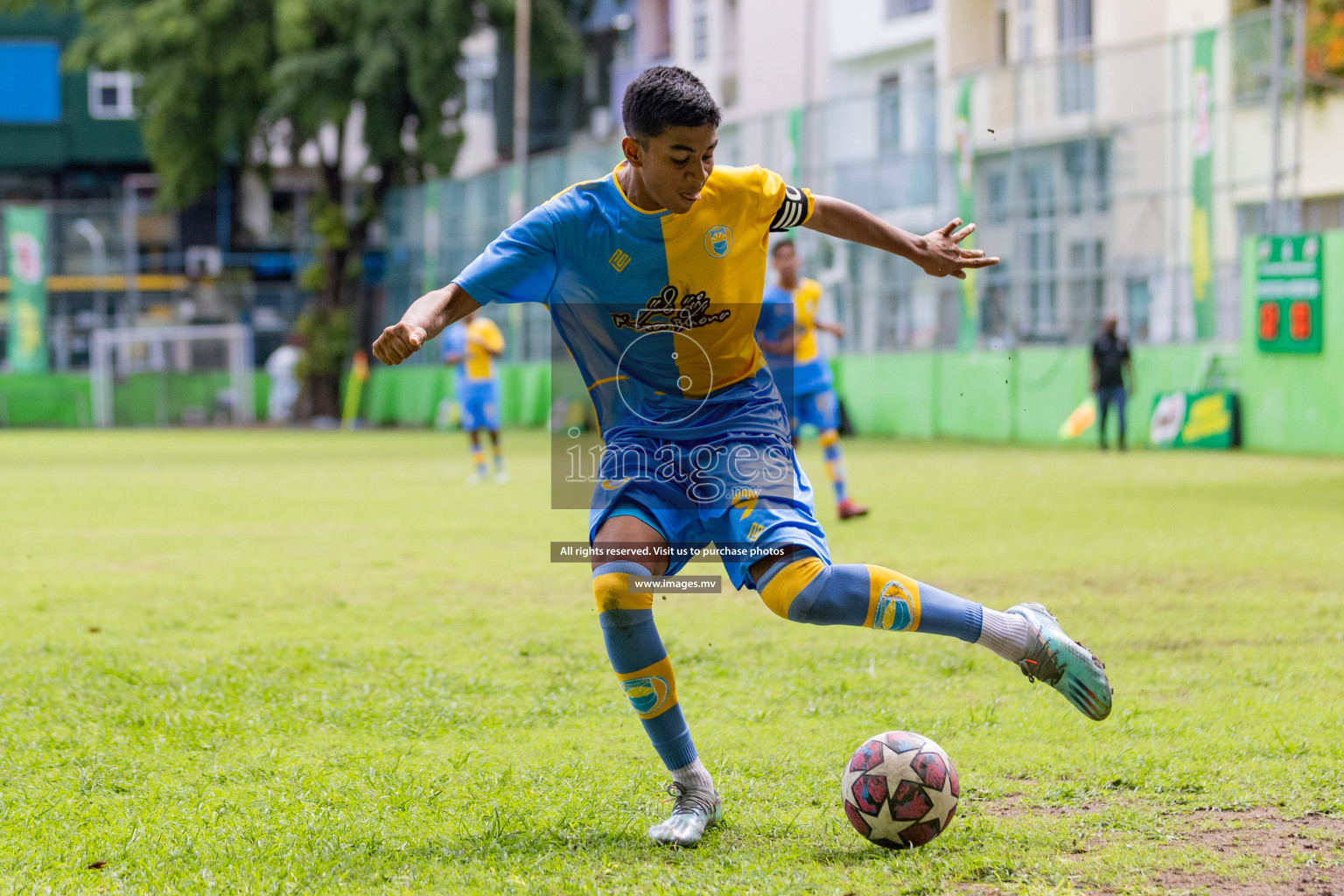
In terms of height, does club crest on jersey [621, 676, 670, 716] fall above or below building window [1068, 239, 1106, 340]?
below

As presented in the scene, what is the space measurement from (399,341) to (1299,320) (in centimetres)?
1878

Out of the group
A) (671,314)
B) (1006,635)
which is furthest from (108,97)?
(1006,635)

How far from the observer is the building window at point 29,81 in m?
47.0

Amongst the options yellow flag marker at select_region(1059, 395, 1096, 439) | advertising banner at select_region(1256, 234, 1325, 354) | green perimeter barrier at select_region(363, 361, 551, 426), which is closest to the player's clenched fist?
advertising banner at select_region(1256, 234, 1325, 354)

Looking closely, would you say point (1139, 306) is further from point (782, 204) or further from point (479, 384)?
point (782, 204)

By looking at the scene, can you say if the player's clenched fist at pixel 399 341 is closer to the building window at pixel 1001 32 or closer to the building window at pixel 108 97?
the building window at pixel 1001 32

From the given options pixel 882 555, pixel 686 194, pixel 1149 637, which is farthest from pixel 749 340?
pixel 882 555

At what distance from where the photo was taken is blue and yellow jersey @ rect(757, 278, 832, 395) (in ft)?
41.2

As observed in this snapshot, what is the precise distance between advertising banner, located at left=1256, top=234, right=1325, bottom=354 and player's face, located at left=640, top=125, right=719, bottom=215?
17.9 m

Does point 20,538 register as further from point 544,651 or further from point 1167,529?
point 1167,529

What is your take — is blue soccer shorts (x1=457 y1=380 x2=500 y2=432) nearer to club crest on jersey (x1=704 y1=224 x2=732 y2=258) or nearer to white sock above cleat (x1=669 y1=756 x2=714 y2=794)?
club crest on jersey (x1=704 y1=224 x2=732 y2=258)

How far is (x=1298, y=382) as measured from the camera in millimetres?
20344

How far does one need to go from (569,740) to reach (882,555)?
5130 millimetres

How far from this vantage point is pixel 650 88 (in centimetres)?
394
